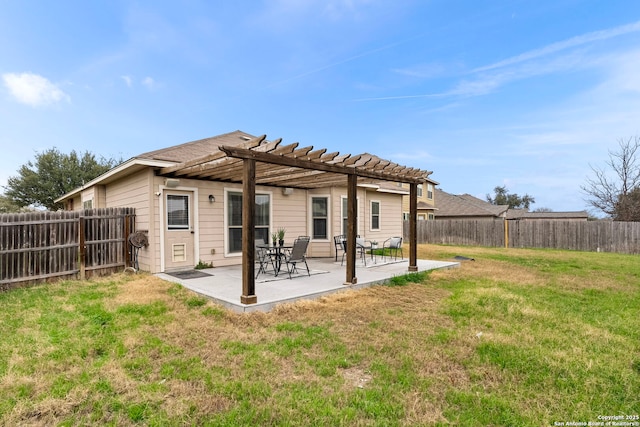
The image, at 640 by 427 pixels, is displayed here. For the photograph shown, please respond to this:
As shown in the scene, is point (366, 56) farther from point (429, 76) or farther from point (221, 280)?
point (221, 280)

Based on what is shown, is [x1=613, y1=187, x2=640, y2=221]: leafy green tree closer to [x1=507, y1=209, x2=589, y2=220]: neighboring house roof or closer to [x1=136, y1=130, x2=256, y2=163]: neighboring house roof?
[x1=507, y1=209, x2=589, y2=220]: neighboring house roof

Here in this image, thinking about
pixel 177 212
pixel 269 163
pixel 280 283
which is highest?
pixel 269 163

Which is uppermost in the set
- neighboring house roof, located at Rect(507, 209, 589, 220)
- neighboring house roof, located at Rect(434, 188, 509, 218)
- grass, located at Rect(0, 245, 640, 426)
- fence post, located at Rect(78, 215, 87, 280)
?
neighboring house roof, located at Rect(434, 188, 509, 218)

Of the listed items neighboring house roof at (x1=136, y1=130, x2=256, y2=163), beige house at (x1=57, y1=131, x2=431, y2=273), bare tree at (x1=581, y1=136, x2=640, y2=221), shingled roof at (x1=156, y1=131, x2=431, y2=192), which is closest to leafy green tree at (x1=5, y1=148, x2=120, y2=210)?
beige house at (x1=57, y1=131, x2=431, y2=273)

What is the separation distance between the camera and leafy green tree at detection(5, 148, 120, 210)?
24.1 metres

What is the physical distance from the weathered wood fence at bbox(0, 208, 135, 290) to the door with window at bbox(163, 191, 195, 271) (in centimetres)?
99

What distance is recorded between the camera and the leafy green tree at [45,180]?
950 inches

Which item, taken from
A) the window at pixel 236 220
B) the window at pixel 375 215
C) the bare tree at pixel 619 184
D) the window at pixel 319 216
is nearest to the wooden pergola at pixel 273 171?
the window at pixel 236 220

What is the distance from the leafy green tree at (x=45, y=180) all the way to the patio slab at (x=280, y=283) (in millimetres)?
24994

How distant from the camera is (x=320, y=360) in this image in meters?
2.90

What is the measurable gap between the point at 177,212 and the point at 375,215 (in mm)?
7429

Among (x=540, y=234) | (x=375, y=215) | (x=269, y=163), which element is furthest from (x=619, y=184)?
(x=269, y=163)

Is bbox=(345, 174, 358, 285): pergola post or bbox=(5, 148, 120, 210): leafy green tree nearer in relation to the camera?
bbox=(345, 174, 358, 285): pergola post

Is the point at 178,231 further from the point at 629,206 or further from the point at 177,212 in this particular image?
the point at 629,206
